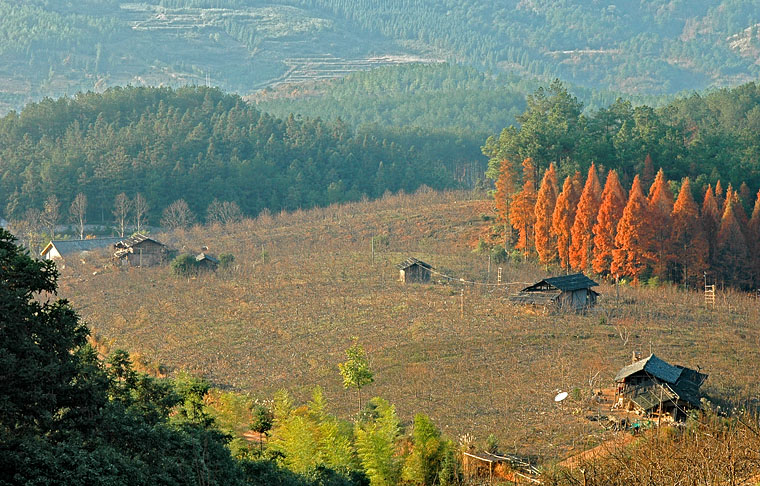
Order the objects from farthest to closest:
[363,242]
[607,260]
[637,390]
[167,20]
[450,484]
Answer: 1. [167,20]
2. [363,242]
3. [607,260]
4. [637,390]
5. [450,484]

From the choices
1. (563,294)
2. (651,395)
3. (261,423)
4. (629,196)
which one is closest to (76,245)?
(563,294)

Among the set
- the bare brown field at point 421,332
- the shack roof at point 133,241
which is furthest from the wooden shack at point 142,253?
the bare brown field at point 421,332

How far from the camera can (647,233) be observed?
43031 millimetres

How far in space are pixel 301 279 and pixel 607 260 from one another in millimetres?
14192

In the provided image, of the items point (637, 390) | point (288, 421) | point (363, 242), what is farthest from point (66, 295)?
point (637, 390)

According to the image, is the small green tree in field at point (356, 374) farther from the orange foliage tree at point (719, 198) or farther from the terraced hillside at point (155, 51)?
the terraced hillside at point (155, 51)

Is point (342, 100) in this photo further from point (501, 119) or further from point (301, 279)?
point (301, 279)

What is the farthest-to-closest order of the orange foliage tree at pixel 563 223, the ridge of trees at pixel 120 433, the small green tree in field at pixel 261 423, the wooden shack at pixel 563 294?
the orange foliage tree at pixel 563 223 < the wooden shack at pixel 563 294 < the small green tree in field at pixel 261 423 < the ridge of trees at pixel 120 433

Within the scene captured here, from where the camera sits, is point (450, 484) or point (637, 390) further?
point (637, 390)

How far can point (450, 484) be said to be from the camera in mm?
19375

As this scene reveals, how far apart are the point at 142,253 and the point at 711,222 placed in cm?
2825

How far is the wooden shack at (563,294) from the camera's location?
3484cm

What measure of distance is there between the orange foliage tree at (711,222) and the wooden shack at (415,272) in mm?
13863

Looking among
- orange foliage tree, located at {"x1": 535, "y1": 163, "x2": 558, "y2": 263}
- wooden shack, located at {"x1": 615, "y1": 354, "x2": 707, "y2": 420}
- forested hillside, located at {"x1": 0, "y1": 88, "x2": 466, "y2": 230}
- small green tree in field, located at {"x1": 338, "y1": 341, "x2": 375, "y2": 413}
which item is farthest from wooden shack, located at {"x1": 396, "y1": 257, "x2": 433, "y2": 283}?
forested hillside, located at {"x1": 0, "y1": 88, "x2": 466, "y2": 230}
